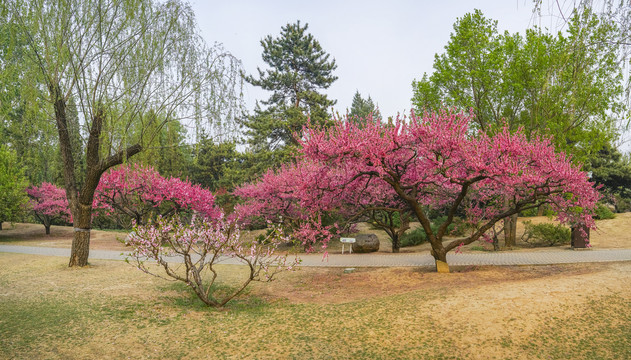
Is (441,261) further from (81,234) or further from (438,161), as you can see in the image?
(81,234)

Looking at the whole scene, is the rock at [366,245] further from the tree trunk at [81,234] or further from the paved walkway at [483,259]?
the tree trunk at [81,234]

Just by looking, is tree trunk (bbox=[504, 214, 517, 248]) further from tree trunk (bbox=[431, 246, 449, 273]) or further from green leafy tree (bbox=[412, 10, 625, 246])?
tree trunk (bbox=[431, 246, 449, 273])

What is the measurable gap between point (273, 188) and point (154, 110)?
26.6ft

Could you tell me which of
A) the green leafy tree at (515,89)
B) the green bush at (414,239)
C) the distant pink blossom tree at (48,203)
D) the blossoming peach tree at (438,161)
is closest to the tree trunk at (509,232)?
the green leafy tree at (515,89)

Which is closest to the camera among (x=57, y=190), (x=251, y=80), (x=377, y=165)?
(x=377, y=165)

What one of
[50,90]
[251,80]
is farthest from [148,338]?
[251,80]

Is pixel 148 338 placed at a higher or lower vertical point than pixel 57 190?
lower

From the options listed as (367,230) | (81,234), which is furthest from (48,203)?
(367,230)

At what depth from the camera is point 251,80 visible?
31016 mm

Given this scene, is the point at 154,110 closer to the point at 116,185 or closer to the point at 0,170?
the point at 116,185

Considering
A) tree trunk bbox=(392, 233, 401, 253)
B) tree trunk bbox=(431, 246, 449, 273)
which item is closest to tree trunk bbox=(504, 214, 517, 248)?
tree trunk bbox=(392, 233, 401, 253)

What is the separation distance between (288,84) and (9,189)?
18762 millimetres

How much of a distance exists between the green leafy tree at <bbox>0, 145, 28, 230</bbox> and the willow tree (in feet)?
43.3

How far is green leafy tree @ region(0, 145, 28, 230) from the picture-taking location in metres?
20.2
